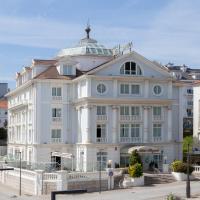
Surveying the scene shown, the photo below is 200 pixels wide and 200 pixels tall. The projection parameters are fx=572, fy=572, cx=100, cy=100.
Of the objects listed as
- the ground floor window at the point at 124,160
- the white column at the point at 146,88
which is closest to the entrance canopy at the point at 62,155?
the ground floor window at the point at 124,160

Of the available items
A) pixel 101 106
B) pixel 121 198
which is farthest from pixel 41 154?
pixel 121 198

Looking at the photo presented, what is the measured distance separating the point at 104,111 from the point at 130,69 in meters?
5.60

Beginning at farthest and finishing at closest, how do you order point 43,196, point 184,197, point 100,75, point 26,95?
1. point 26,95
2. point 100,75
3. point 43,196
4. point 184,197

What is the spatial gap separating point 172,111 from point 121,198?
910 inches

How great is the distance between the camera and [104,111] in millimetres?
61781

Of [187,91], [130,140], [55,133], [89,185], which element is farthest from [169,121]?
[187,91]

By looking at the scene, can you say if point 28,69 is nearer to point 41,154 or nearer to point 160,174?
point 41,154

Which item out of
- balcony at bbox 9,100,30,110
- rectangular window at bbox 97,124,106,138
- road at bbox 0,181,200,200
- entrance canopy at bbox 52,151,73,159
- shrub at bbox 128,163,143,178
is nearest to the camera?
road at bbox 0,181,200,200

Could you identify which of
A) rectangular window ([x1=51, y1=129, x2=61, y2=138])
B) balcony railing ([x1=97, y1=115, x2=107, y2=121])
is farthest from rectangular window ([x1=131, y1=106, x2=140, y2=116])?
rectangular window ([x1=51, y1=129, x2=61, y2=138])

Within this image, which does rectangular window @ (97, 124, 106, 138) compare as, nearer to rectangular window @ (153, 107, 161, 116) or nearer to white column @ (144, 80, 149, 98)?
white column @ (144, 80, 149, 98)

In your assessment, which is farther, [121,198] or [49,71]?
[49,71]

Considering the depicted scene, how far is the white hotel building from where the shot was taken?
61406 millimetres

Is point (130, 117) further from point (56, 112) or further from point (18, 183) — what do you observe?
point (18, 183)

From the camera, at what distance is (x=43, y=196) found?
48344 mm
